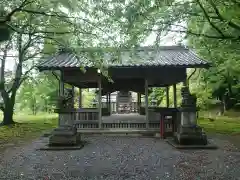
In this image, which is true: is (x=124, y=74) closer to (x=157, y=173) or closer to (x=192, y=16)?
(x=192, y=16)

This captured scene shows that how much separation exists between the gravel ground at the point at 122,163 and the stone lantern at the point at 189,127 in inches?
26.1

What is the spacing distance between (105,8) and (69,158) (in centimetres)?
417

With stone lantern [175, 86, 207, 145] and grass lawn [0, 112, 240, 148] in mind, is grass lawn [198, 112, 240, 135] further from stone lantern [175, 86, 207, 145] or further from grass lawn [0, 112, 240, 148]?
stone lantern [175, 86, 207, 145]

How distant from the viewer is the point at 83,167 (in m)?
6.35

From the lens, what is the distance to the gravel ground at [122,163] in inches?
221

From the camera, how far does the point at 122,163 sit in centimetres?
672

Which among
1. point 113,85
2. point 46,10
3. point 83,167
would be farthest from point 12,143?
point 113,85

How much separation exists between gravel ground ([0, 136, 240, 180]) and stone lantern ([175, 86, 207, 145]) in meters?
0.66

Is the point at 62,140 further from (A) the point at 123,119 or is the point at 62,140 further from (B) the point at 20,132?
(A) the point at 123,119

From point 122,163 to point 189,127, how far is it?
3.46 m

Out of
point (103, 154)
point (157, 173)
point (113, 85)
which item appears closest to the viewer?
point (157, 173)

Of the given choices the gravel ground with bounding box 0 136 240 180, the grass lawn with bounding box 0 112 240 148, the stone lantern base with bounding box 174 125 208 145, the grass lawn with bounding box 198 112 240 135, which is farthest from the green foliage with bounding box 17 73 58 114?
the stone lantern base with bounding box 174 125 208 145

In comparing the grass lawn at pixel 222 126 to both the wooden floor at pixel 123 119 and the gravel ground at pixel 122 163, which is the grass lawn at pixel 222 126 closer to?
the wooden floor at pixel 123 119

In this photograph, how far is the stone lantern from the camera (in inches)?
356
